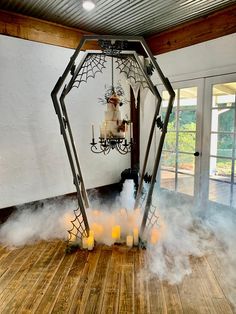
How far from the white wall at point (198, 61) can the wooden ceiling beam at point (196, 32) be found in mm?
74

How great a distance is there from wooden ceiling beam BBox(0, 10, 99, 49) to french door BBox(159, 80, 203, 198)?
148 centimetres

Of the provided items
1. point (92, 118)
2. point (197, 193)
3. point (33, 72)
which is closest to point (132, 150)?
point (92, 118)

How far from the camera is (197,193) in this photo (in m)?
3.23

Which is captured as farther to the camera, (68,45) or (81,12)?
(68,45)

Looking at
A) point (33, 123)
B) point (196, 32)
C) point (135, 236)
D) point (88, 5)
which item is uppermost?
point (88, 5)

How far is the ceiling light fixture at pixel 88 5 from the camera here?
8.10ft

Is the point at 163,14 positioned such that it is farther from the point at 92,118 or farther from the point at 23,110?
the point at 23,110

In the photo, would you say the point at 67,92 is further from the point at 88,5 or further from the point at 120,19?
the point at 120,19

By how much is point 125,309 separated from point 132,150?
2654 mm

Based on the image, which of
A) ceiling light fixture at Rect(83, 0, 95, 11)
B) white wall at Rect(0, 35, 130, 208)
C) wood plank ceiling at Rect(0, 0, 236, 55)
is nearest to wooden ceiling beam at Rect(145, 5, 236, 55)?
wood plank ceiling at Rect(0, 0, 236, 55)

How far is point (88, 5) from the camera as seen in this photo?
100 inches

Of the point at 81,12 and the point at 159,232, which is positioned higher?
the point at 81,12

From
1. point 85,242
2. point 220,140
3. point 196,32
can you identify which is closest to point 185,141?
point 220,140

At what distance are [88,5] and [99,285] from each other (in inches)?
105
